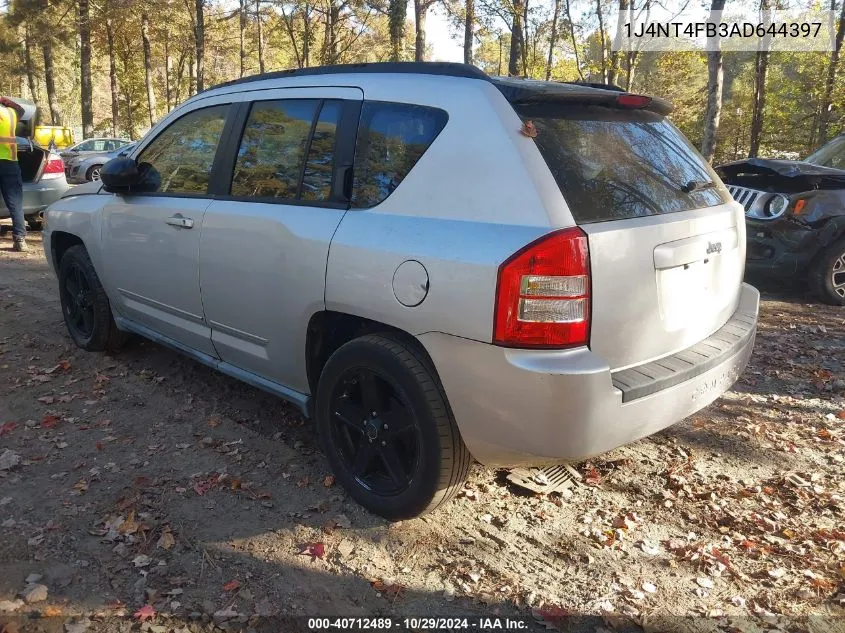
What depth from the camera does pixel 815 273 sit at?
259 inches

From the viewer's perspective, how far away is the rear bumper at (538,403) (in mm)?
2287

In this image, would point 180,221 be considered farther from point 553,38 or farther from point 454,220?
point 553,38

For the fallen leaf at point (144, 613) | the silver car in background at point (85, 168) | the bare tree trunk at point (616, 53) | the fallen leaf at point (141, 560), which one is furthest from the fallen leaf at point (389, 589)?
the silver car in background at point (85, 168)

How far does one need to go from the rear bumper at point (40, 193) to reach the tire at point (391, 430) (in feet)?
27.8

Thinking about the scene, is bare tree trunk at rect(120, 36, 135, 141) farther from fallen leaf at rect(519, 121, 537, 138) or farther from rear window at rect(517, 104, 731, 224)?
fallen leaf at rect(519, 121, 537, 138)

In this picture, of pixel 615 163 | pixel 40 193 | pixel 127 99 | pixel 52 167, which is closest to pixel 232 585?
pixel 615 163

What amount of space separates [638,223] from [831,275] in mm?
5214

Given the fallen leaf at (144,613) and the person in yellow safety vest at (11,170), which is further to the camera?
the person in yellow safety vest at (11,170)

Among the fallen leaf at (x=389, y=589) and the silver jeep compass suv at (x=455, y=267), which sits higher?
the silver jeep compass suv at (x=455, y=267)

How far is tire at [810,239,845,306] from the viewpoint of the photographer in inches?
255

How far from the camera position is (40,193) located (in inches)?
376

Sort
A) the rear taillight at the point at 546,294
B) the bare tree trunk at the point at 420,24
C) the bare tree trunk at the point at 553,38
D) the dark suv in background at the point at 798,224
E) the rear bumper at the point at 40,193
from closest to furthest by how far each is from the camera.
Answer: the rear taillight at the point at 546,294, the dark suv in background at the point at 798,224, the rear bumper at the point at 40,193, the bare tree trunk at the point at 420,24, the bare tree trunk at the point at 553,38

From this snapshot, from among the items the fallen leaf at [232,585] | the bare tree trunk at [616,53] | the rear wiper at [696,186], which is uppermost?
the bare tree trunk at [616,53]

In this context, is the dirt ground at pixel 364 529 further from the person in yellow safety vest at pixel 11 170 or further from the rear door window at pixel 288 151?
the person in yellow safety vest at pixel 11 170
